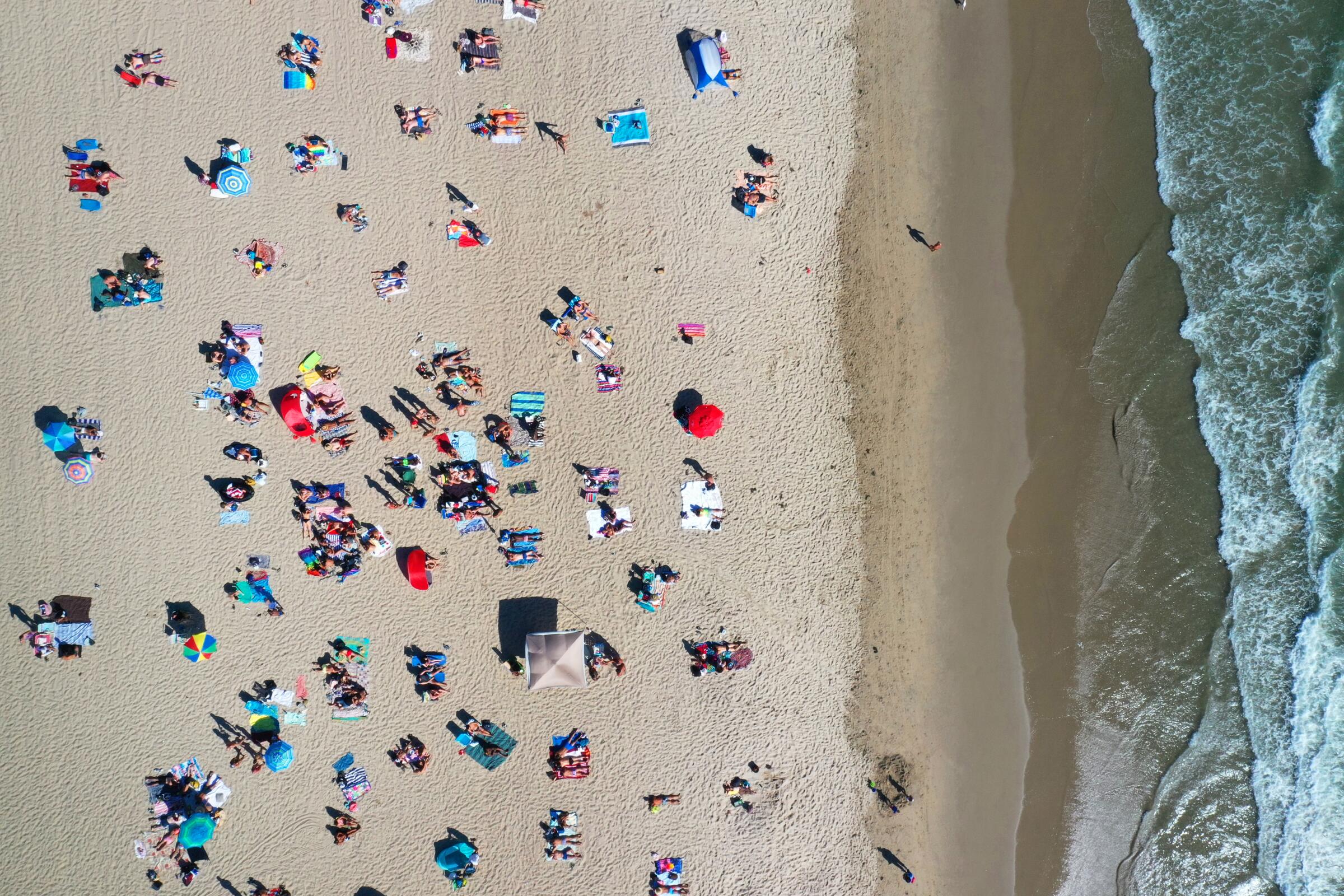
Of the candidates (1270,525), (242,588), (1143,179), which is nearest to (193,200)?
(242,588)

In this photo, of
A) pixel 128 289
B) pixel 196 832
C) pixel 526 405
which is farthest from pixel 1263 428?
pixel 128 289

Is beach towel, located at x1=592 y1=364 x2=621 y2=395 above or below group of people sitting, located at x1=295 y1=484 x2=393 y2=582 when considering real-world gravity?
above

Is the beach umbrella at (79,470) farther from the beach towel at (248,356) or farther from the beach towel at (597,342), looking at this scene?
the beach towel at (597,342)

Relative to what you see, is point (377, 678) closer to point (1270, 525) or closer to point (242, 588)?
point (242, 588)

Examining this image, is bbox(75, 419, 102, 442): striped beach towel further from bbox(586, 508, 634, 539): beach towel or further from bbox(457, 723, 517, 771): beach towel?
bbox(586, 508, 634, 539): beach towel

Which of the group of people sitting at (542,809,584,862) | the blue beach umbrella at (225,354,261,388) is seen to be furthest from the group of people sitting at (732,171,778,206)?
the group of people sitting at (542,809,584,862)

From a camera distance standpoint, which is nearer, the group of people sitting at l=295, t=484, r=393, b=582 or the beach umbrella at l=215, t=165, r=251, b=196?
the beach umbrella at l=215, t=165, r=251, b=196

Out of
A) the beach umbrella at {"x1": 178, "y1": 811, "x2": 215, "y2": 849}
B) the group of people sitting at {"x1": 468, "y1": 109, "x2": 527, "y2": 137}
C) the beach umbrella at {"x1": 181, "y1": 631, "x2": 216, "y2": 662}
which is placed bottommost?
the beach umbrella at {"x1": 178, "y1": 811, "x2": 215, "y2": 849}
